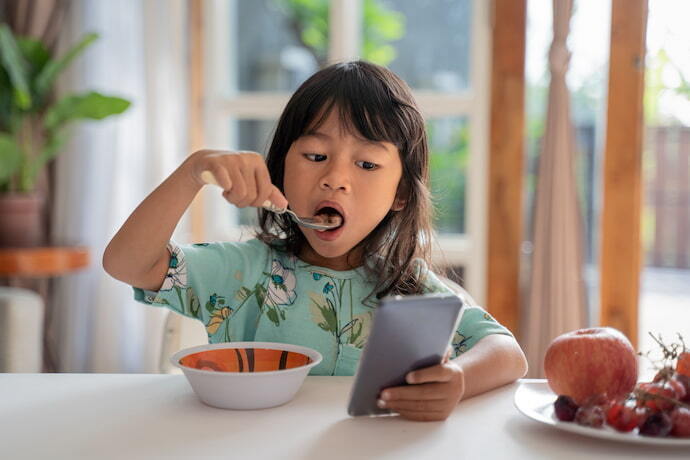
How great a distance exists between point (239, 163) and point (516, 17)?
79.1 inches

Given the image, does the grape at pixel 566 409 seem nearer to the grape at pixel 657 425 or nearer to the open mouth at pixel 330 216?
the grape at pixel 657 425

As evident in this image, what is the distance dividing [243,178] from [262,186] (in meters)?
0.03

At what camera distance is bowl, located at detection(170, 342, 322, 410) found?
2.61 ft

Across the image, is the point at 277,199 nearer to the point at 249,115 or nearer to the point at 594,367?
the point at 594,367

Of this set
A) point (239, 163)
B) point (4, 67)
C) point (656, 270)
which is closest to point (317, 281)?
point (239, 163)

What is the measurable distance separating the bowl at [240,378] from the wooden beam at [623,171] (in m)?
1.97

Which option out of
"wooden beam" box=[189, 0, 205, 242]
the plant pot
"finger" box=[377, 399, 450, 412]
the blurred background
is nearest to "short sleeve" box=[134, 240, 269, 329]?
"finger" box=[377, 399, 450, 412]

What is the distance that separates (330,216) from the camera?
1.16m

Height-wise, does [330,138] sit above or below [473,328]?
above

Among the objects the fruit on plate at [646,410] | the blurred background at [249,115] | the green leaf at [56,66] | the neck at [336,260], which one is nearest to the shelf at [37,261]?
the blurred background at [249,115]

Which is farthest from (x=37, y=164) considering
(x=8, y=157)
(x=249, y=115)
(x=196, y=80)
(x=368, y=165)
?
(x=368, y=165)

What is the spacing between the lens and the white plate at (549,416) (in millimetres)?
678

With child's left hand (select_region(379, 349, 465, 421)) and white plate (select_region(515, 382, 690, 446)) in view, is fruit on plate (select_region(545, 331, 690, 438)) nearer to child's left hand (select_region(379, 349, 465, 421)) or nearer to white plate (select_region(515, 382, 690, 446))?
white plate (select_region(515, 382, 690, 446))

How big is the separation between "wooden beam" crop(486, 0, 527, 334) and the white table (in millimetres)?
1853
